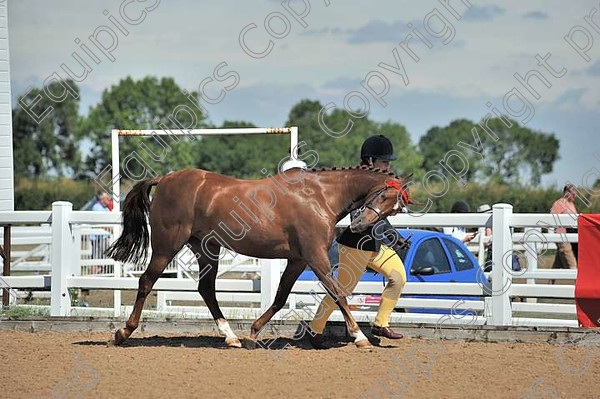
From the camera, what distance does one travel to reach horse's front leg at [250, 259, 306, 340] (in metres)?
7.68

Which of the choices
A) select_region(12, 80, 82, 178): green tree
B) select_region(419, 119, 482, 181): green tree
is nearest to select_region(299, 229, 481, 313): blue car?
select_region(12, 80, 82, 178): green tree

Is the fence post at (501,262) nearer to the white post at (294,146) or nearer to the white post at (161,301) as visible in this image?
the white post at (294,146)

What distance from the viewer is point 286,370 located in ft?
21.2

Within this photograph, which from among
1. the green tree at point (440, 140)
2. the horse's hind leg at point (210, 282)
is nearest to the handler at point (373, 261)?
the horse's hind leg at point (210, 282)

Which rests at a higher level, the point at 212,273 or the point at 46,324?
the point at 212,273

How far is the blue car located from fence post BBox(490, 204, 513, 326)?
1049 mm

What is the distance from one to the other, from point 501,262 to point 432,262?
1679 mm

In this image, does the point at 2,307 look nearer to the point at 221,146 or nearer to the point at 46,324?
the point at 46,324

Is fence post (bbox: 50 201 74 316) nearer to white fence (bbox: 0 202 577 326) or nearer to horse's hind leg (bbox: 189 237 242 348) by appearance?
white fence (bbox: 0 202 577 326)

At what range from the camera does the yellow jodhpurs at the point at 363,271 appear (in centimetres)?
748

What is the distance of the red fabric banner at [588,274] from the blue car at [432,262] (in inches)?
70.0

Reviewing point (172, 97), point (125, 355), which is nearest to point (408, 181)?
point (125, 355)

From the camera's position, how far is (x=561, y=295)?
321 inches

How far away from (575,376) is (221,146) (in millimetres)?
82121
